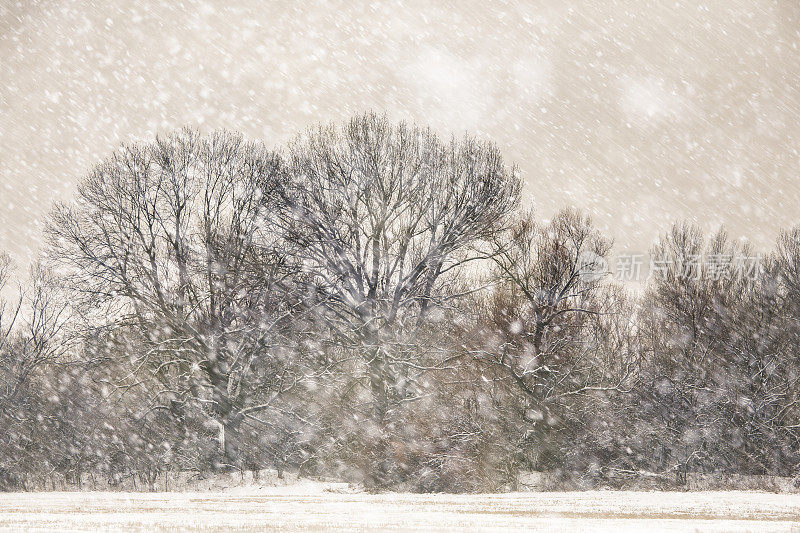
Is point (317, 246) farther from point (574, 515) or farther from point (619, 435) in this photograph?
point (574, 515)

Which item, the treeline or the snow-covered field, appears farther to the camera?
the treeline

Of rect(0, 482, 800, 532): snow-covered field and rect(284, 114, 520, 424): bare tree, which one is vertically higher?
rect(284, 114, 520, 424): bare tree

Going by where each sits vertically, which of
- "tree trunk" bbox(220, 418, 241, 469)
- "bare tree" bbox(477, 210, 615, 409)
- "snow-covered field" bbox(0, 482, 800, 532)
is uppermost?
"bare tree" bbox(477, 210, 615, 409)

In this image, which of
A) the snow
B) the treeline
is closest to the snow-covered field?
the snow

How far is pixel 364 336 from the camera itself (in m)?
31.1

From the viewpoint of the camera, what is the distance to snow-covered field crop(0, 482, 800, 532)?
13.8 meters

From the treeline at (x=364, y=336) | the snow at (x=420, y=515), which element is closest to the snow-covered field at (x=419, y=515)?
the snow at (x=420, y=515)

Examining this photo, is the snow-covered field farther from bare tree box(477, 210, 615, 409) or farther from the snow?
bare tree box(477, 210, 615, 409)

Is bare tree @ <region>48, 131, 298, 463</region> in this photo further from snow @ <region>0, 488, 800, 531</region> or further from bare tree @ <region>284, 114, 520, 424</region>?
snow @ <region>0, 488, 800, 531</region>

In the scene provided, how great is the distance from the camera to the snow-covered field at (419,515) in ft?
45.2

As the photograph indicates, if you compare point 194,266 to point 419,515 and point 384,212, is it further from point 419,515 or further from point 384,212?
point 419,515

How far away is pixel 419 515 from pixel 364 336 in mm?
14533

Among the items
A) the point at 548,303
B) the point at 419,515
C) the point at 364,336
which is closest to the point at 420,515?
the point at 419,515

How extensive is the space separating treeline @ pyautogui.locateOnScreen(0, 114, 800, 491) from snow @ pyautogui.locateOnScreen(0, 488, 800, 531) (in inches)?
293
